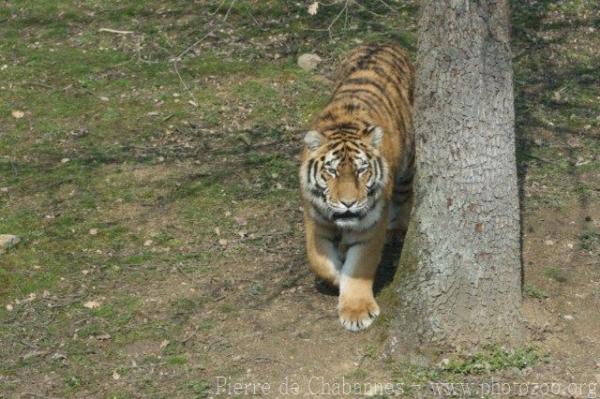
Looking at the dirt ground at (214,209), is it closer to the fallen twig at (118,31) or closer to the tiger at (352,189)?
the fallen twig at (118,31)

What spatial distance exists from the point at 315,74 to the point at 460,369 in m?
4.51

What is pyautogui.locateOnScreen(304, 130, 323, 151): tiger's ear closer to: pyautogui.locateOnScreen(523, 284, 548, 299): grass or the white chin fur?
the white chin fur

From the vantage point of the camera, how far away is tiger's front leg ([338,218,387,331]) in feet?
17.0

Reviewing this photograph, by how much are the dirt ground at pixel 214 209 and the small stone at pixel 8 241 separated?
0.05m

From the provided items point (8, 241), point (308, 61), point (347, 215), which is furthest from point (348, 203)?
point (308, 61)

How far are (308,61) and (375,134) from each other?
138 inches

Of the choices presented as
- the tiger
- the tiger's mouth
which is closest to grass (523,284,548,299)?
the tiger

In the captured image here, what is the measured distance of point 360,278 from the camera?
5.35 metres

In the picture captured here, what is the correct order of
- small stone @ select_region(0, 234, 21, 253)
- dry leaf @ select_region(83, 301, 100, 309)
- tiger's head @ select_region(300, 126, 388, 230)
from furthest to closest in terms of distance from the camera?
small stone @ select_region(0, 234, 21, 253), dry leaf @ select_region(83, 301, 100, 309), tiger's head @ select_region(300, 126, 388, 230)

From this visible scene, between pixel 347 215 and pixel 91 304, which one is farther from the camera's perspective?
pixel 91 304

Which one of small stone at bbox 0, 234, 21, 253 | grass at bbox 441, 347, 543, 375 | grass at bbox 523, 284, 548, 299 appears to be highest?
grass at bbox 441, 347, 543, 375

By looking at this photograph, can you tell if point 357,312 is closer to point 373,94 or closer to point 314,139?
point 314,139

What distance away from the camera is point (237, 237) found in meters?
6.27

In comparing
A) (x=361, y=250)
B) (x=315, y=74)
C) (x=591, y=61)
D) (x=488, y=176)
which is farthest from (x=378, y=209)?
(x=591, y=61)
